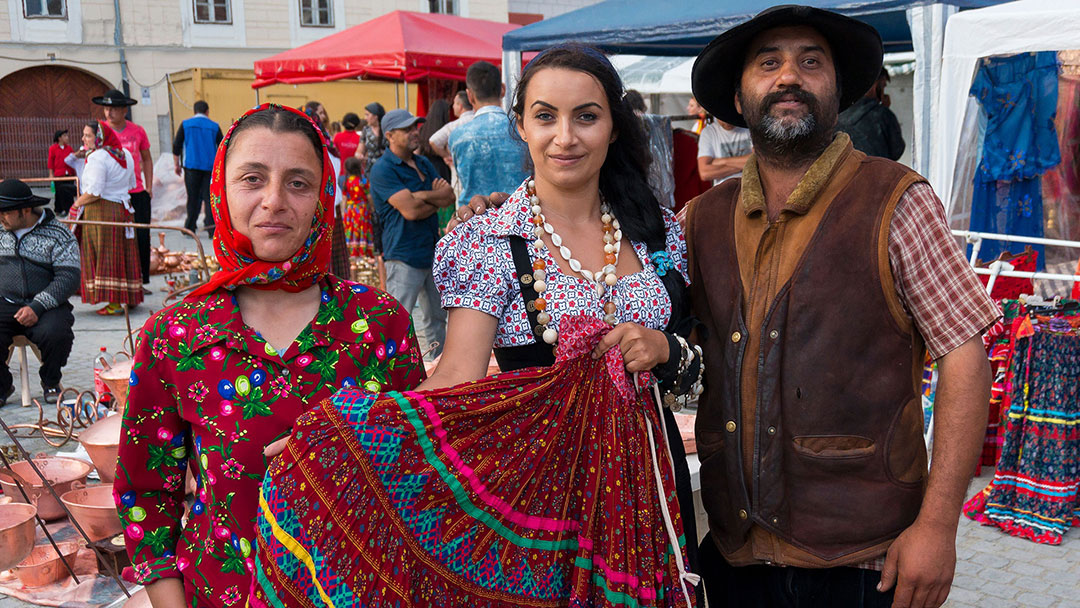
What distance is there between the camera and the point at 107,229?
945 cm

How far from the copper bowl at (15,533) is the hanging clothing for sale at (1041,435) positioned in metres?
4.61

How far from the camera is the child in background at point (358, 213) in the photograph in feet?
35.4

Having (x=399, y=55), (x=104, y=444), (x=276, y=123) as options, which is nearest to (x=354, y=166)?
(x=399, y=55)

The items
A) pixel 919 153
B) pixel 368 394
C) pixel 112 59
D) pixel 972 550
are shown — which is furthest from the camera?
pixel 112 59

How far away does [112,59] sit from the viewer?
24.1 metres

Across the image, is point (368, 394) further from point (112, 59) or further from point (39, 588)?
point (112, 59)

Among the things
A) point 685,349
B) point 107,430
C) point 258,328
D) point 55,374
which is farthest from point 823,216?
point 55,374

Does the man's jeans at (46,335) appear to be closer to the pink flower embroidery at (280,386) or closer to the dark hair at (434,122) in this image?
the dark hair at (434,122)

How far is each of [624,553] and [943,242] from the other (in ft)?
3.18

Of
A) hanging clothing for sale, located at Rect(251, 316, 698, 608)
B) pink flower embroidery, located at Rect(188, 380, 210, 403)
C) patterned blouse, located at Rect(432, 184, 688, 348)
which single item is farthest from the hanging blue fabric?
pink flower embroidery, located at Rect(188, 380, 210, 403)

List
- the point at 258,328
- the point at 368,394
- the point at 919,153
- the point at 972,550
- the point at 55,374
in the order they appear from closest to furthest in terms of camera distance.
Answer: the point at 368,394, the point at 258,328, the point at 972,550, the point at 919,153, the point at 55,374

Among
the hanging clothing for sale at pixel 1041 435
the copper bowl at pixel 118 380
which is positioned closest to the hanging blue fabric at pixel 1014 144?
the hanging clothing for sale at pixel 1041 435

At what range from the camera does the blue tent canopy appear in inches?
270

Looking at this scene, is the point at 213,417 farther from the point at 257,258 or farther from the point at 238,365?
the point at 257,258
